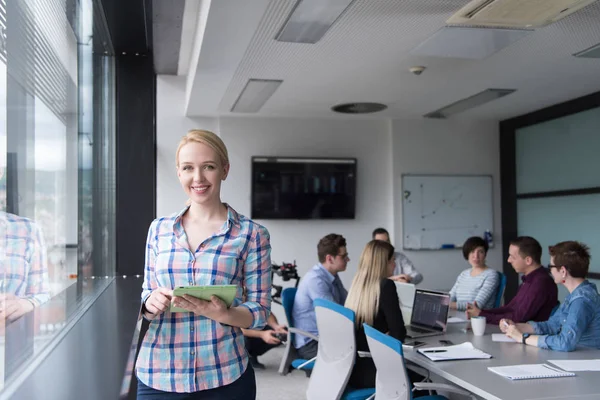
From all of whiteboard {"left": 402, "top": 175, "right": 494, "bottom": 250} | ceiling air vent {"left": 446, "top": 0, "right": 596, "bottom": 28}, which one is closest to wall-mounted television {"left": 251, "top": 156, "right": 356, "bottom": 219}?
whiteboard {"left": 402, "top": 175, "right": 494, "bottom": 250}

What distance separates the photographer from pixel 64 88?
2.12m

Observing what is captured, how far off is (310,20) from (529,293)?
8.03 ft

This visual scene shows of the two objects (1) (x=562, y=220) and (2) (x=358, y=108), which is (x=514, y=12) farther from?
(1) (x=562, y=220)

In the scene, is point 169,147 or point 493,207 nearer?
point 169,147

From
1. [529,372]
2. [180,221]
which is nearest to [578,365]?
[529,372]

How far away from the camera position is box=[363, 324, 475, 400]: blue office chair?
105 inches

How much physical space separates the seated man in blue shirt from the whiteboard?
3039 mm

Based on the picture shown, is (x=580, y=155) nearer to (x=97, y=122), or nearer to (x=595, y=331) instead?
(x=595, y=331)

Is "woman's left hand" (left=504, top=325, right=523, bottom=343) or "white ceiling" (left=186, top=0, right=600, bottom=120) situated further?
"white ceiling" (left=186, top=0, right=600, bottom=120)

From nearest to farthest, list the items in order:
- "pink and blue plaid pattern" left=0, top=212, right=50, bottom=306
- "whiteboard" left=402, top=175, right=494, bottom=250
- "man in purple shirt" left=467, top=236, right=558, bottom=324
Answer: "pink and blue plaid pattern" left=0, top=212, right=50, bottom=306 → "man in purple shirt" left=467, top=236, right=558, bottom=324 → "whiteboard" left=402, top=175, right=494, bottom=250

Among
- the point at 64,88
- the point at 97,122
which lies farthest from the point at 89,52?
the point at 64,88

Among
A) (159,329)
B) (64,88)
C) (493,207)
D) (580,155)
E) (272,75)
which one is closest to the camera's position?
(159,329)

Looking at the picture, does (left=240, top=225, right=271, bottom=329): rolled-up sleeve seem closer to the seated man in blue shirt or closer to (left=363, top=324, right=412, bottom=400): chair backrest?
(left=363, top=324, right=412, bottom=400): chair backrest

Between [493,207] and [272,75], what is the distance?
3971 mm
